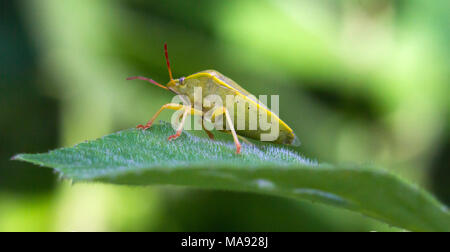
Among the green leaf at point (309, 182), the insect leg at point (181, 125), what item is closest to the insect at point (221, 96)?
the insect leg at point (181, 125)

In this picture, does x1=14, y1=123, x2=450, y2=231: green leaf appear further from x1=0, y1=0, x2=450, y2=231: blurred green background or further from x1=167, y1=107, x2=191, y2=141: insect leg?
x1=0, y1=0, x2=450, y2=231: blurred green background

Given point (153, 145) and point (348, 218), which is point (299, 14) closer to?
point (348, 218)

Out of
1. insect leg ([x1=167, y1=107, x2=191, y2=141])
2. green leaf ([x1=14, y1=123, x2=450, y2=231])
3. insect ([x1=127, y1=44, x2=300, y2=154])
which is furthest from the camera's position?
insect ([x1=127, y1=44, x2=300, y2=154])

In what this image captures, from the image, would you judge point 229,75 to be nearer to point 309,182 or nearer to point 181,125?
point 181,125

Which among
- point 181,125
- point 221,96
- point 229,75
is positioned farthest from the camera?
point 229,75

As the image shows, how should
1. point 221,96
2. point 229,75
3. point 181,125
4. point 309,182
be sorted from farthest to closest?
point 229,75 → point 221,96 → point 181,125 → point 309,182

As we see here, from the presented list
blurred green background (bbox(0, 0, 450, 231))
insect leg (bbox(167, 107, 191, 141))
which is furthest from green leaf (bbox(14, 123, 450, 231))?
blurred green background (bbox(0, 0, 450, 231))

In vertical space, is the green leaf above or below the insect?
below

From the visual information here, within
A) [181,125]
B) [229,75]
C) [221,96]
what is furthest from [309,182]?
[229,75]

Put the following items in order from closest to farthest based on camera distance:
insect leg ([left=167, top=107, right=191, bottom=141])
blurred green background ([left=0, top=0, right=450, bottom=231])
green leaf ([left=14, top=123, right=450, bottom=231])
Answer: green leaf ([left=14, top=123, right=450, bottom=231]) < insect leg ([left=167, top=107, right=191, bottom=141]) < blurred green background ([left=0, top=0, right=450, bottom=231])
